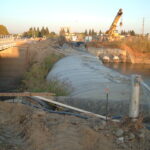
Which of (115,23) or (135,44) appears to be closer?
(135,44)

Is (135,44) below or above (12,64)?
above

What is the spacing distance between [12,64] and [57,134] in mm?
22654

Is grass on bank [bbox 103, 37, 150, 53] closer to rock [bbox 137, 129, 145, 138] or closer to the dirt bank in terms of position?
the dirt bank

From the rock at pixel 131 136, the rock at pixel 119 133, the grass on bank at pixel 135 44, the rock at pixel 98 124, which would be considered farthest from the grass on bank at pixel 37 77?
the grass on bank at pixel 135 44

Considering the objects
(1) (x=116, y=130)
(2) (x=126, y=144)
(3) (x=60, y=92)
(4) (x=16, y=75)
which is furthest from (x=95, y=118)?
(4) (x=16, y=75)

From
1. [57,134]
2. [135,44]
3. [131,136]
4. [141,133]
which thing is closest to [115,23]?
[135,44]

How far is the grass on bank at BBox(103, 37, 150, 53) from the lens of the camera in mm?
66688

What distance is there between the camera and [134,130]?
512cm

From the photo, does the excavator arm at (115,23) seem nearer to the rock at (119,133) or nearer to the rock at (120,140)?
the rock at (119,133)

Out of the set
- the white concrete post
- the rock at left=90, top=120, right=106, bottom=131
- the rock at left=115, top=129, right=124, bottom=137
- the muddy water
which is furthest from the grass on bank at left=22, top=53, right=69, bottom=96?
the rock at left=115, top=129, right=124, bottom=137

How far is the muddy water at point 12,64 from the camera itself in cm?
2455

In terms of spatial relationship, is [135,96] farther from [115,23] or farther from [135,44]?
[115,23]

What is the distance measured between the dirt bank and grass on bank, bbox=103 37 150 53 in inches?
2459

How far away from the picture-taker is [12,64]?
2664 cm
